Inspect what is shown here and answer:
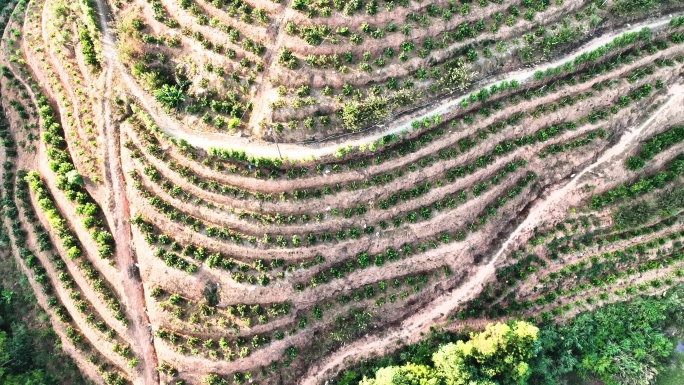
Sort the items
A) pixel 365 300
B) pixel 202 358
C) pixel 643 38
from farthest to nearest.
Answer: pixel 643 38
pixel 365 300
pixel 202 358

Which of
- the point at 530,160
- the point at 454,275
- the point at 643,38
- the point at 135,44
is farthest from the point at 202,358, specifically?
the point at 643,38

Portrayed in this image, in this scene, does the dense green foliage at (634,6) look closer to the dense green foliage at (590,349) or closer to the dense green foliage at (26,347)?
the dense green foliage at (590,349)

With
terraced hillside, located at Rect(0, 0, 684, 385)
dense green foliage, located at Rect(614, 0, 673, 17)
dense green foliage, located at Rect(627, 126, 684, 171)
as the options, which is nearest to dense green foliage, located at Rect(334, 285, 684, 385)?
terraced hillside, located at Rect(0, 0, 684, 385)

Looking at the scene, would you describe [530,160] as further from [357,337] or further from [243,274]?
[243,274]

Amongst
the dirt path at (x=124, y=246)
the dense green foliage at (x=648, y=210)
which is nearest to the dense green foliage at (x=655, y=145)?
the dense green foliage at (x=648, y=210)

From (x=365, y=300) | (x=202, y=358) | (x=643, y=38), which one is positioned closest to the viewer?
(x=202, y=358)
